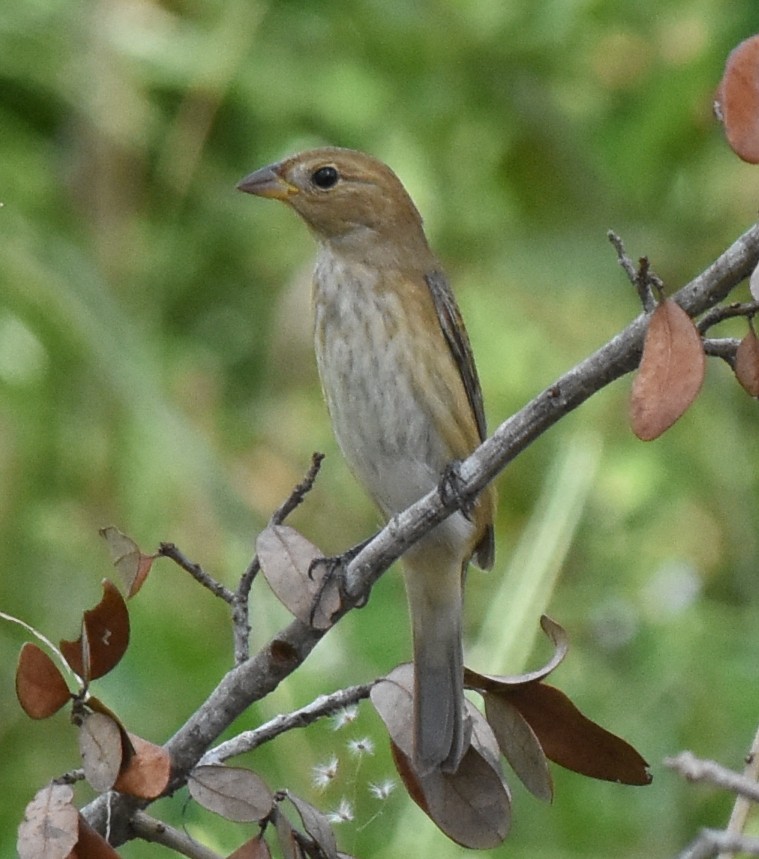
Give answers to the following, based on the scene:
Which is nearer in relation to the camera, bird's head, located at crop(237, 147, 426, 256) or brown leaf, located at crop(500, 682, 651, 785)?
brown leaf, located at crop(500, 682, 651, 785)

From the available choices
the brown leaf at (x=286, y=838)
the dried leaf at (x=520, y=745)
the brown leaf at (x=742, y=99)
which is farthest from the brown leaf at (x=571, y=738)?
the brown leaf at (x=742, y=99)

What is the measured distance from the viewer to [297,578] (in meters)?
1.91

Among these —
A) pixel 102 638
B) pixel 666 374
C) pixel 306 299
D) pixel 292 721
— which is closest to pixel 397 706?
pixel 292 721

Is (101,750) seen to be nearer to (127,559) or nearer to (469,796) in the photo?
(127,559)

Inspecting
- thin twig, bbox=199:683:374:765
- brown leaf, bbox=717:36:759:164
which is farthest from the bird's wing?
brown leaf, bbox=717:36:759:164

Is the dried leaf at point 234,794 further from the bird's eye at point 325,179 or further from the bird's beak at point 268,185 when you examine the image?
the bird's eye at point 325,179

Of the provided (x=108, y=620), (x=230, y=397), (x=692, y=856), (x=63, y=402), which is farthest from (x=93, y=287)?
(x=692, y=856)

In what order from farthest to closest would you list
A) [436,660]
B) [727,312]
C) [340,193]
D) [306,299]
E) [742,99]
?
[306,299]
[340,193]
[436,660]
[727,312]
[742,99]

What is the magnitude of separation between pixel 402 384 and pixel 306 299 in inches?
42.7

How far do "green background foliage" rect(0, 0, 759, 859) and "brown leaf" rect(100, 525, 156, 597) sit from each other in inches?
62.6

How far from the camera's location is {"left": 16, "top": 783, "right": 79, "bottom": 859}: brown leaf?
1.60m

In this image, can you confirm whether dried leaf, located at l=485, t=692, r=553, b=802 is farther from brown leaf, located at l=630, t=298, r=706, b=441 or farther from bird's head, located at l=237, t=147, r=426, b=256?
bird's head, located at l=237, t=147, r=426, b=256

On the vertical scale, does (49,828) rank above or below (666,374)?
below

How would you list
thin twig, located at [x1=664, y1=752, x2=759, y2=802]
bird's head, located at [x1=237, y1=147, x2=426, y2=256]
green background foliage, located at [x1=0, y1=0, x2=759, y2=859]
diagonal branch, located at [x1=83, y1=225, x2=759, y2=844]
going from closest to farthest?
thin twig, located at [x1=664, y1=752, x2=759, y2=802]
diagonal branch, located at [x1=83, y1=225, x2=759, y2=844]
bird's head, located at [x1=237, y1=147, x2=426, y2=256]
green background foliage, located at [x1=0, y1=0, x2=759, y2=859]
